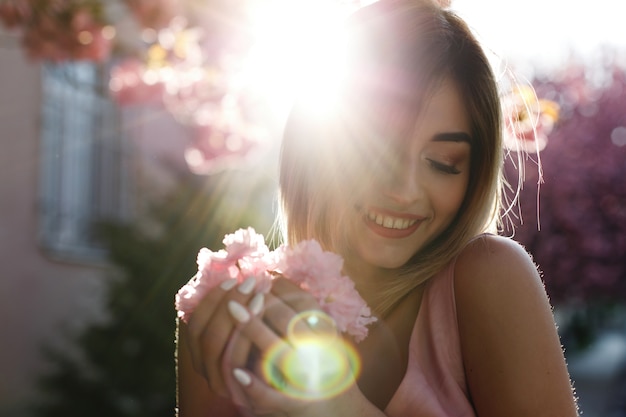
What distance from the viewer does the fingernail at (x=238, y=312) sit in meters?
1.56

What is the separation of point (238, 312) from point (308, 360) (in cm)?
14

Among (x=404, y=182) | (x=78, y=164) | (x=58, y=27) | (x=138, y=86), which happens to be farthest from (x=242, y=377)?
(x=78, y=164)

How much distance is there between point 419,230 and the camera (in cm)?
201

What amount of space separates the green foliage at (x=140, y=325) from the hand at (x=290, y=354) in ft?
20.2

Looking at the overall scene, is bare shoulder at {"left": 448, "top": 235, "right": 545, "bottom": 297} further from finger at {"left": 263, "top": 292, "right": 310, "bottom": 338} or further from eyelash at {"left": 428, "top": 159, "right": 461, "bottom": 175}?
finger at {"left": 263, "top": 292, "right": 310, "bottom": 338}

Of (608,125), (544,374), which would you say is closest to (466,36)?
(544,374)

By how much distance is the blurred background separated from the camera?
299 inches

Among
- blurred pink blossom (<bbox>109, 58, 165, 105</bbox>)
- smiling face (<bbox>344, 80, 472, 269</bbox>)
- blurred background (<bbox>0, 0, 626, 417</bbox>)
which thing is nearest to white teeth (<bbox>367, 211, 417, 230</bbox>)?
smiling face (<bbox>344, 80, 472, 269</bbox>)

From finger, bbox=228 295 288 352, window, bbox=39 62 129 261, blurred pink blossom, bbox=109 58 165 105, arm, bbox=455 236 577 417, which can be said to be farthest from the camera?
window, bbox=39 62 129 261

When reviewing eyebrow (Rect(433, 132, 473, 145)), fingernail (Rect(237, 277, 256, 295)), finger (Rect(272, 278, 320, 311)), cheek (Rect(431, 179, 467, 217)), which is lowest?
finger (Rect(272, 278, 320, 311))

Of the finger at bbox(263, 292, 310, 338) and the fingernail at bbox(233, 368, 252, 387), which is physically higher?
the finger at bbox(263, 292, 310, 338)

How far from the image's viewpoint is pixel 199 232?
840 cm

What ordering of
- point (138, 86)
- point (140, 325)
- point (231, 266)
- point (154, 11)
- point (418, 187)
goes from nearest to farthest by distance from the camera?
1. point (231, 266)
2. point (418, 187)
3. point (154, 11)
4. point (140, 325)
5. point (138, 86)

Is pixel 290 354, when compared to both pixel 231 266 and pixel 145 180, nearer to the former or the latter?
pixel 231 266
